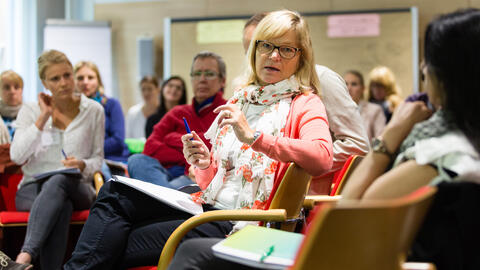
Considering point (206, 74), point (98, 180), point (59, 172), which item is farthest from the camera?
point (206, 74)

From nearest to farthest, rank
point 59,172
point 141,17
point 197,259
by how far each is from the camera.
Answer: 1. point 197,259
2. point 59,172
3. point 141,17

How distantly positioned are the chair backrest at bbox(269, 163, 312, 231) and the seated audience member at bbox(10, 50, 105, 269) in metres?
1.61

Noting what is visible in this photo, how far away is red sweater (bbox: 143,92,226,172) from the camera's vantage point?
340 centimetres

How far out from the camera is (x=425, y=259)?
3.97ft

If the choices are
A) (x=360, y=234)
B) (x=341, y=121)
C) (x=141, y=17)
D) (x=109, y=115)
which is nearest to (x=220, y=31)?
(x=141, y=17)

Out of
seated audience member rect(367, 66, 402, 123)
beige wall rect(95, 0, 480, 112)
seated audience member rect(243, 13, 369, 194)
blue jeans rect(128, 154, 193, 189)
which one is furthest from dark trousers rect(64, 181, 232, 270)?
beige wall rect(95, 0, 480, 112)

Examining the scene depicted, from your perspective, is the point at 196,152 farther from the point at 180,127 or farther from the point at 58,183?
the point at 180,127

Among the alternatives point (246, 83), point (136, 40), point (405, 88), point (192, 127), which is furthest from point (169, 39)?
point (246, 83)

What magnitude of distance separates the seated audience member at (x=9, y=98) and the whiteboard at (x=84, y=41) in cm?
305

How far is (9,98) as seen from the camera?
12.8 feet

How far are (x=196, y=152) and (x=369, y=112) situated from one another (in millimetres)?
3547

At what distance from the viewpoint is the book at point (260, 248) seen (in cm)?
128

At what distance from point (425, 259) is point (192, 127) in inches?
91.1

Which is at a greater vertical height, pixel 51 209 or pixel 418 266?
pixel 418 266
